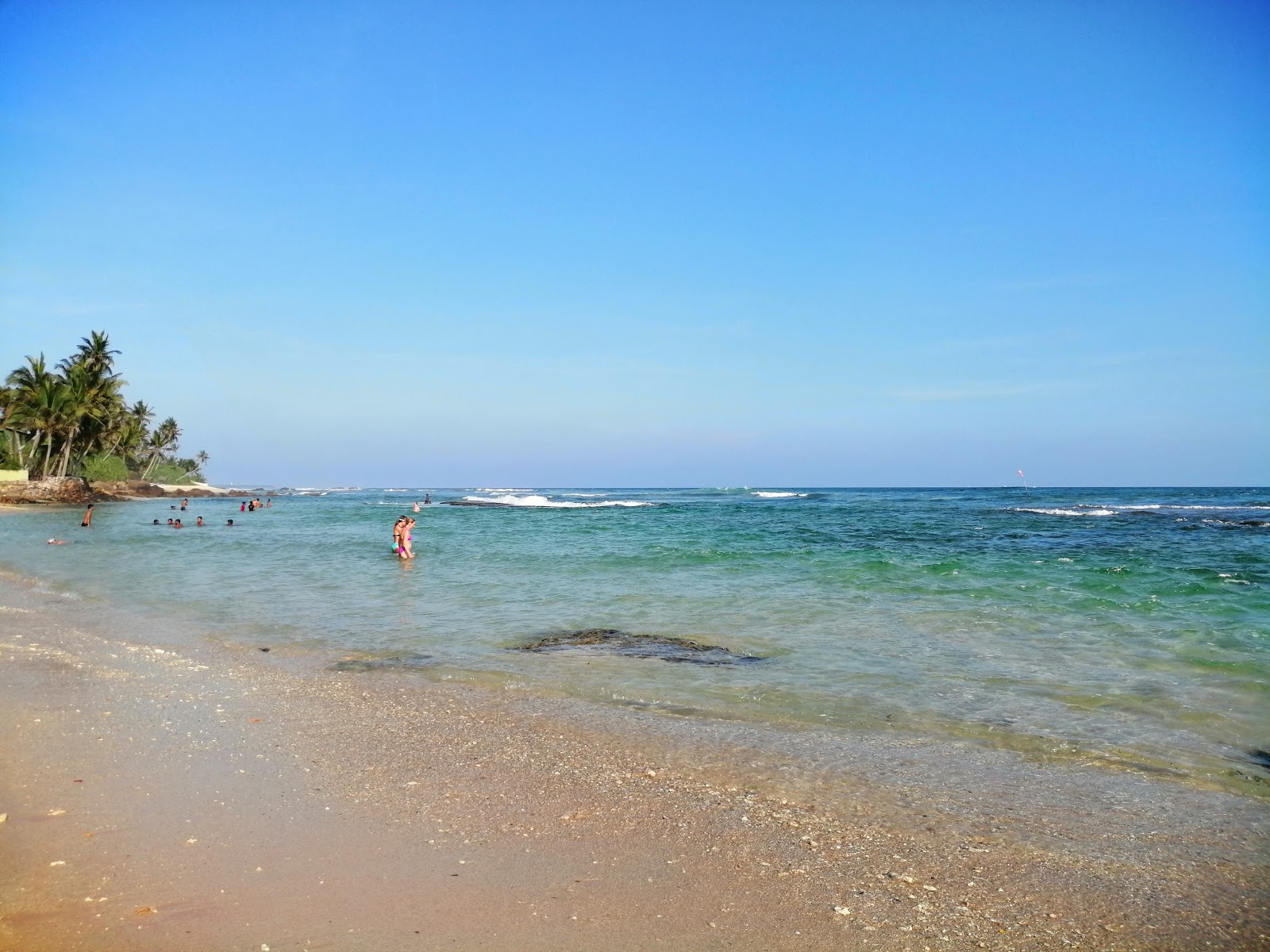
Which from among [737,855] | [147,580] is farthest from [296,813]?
[147,580]

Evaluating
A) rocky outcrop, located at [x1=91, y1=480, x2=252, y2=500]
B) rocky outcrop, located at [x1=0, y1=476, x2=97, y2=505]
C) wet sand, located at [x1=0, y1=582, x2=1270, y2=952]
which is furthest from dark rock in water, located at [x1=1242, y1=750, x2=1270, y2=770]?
rocky outcrop, located at [x1=91, y1=480, x2=252, y2=500]

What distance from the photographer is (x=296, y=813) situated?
173 inches

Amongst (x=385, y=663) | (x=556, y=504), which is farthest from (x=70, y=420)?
(x=385, y=663)

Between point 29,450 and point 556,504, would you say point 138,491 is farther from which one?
point 556,504

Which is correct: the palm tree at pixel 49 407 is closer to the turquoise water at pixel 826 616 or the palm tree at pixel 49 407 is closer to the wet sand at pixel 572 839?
the turquoise water at pixel 826 616

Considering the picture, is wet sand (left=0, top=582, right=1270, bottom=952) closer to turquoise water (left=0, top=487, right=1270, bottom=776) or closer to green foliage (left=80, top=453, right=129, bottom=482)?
turquoise water (left=0, top=487, right=1270, bottom=776)

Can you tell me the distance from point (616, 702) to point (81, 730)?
418 centimetres

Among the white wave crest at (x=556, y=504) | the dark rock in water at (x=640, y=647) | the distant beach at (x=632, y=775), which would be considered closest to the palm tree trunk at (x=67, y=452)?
the white wave crest at (x=556, y=504)

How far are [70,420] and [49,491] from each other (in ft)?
19.6

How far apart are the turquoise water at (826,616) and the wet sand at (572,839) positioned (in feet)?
3.92

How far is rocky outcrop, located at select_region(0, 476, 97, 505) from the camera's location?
2149 inches

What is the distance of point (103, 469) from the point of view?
74.0 metres

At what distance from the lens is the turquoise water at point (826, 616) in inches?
283

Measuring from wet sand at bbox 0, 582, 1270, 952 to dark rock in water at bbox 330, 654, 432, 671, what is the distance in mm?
1855
